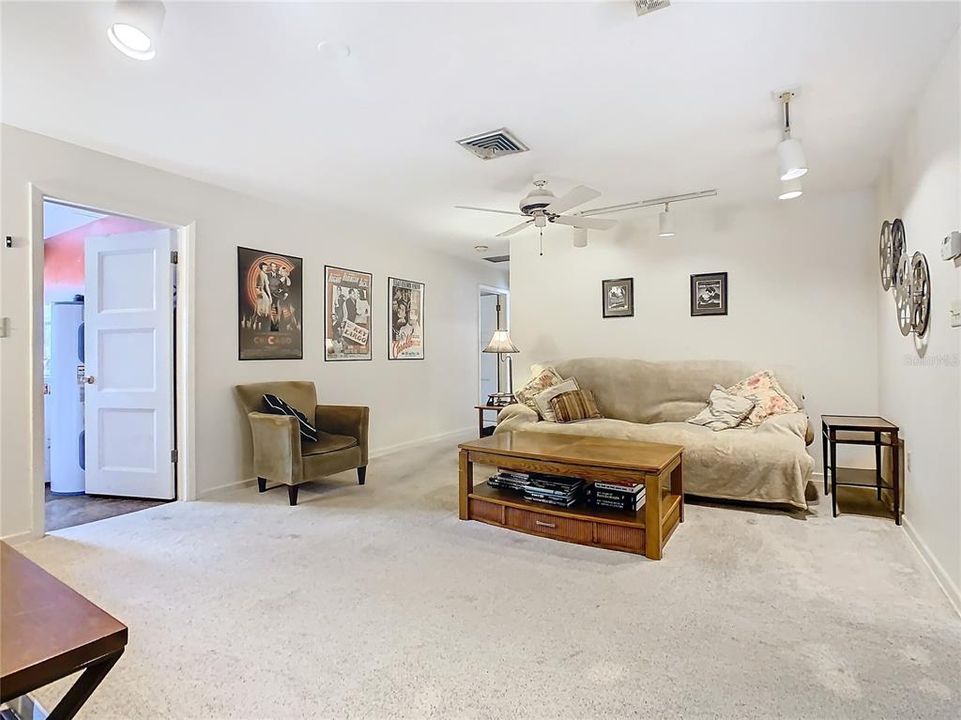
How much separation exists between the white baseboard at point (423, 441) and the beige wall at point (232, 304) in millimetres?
54

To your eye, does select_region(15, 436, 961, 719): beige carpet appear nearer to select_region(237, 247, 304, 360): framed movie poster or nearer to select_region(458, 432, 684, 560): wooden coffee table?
select_region(458, 432, 684, 560): wooden coffee table

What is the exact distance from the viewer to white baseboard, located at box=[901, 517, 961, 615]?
2.11 m

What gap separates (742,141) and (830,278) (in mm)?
1905

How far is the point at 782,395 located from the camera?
413 cm

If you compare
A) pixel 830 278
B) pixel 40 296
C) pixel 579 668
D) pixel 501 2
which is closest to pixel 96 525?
pixel 40 296

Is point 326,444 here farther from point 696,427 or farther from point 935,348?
point 935,348

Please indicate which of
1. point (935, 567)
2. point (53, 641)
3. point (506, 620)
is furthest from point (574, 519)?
point (53, 641)

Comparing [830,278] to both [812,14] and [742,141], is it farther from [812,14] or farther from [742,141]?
[812,14]

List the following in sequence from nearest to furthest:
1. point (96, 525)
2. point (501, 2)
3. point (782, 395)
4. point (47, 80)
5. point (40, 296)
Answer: point (501, 2) < point (47, 80) < point (40, 296) < point (96, 525) < point (782, 395)

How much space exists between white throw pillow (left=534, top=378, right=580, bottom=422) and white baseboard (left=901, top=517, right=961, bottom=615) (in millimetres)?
2394

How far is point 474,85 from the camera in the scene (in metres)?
2.46


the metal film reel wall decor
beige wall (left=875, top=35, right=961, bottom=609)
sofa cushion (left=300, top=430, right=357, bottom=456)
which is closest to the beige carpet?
beige wall (left=875, top=35, right=961, bottom=609)

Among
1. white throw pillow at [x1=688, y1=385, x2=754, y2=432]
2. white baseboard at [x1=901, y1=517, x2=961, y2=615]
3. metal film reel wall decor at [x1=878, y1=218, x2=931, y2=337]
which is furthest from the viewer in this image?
white throw pillow at [x1=688, y1=385, x2=754, y2=432]

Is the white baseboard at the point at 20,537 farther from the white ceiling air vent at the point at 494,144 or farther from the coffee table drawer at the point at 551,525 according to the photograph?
the white ceiling air vent at the point at 494,144
